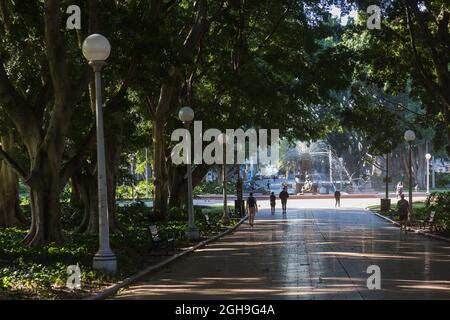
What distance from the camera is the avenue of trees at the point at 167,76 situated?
62.3 feet

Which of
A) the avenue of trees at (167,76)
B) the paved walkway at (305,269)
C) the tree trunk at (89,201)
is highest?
the avenue of trees at (167,76)

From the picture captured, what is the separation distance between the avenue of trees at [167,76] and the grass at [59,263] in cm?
148

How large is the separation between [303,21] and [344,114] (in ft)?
15.2

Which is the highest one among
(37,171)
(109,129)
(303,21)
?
(303,21)

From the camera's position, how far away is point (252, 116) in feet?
115

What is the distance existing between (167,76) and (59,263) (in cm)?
675

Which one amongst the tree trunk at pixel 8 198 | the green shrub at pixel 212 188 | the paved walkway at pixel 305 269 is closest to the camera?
the paved walkway at pixel 305 269

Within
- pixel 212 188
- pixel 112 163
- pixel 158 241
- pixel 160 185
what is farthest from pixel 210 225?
pixel 212 188

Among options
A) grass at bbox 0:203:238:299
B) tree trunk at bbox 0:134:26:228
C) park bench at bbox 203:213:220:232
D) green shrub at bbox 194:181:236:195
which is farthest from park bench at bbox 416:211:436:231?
green shrub at bbox 194:181:236:195

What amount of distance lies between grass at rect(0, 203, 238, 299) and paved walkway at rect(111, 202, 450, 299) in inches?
28.6

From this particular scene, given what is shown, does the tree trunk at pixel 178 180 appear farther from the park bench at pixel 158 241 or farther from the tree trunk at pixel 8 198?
the park bench at pixel 158 241

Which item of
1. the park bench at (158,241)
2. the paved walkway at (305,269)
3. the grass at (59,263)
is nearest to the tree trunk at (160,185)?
the paved walkway at (305,269)

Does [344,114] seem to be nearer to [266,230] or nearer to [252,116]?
[252,116]
